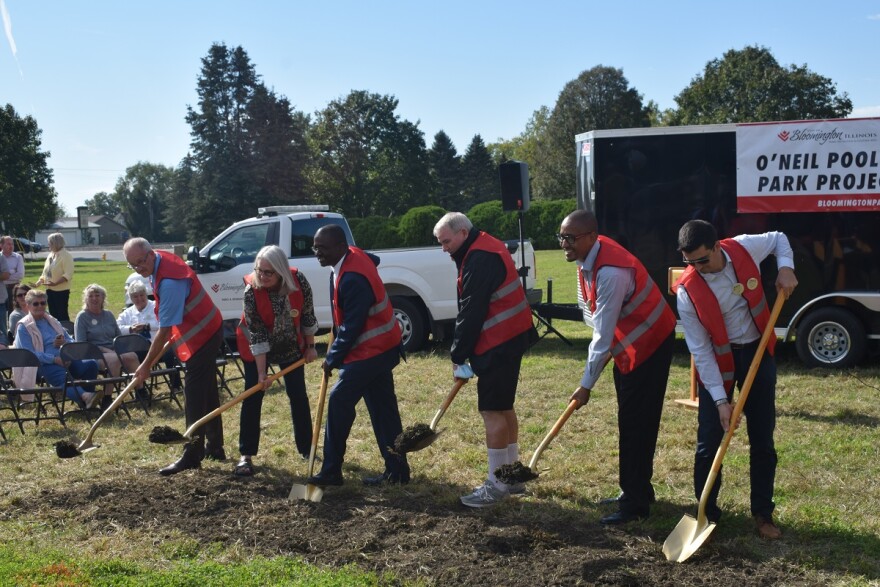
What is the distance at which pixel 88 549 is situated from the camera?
16.8 ft

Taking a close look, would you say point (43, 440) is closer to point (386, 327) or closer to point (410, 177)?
point (386, 327)

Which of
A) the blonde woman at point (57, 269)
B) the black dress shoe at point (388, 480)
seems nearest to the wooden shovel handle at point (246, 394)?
the black dress shoe at point (388, 480)

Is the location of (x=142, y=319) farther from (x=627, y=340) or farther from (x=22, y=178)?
(x=22, y=178)

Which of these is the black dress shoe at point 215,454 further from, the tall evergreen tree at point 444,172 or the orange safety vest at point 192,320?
the tall evergreen tree at point 444,172

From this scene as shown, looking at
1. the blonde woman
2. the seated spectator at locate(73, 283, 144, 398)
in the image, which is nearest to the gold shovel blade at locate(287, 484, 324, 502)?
the seated spectator at locate(73, 283, 144, 398)

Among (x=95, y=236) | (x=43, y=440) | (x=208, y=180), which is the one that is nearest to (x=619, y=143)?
(x=43, y=440)

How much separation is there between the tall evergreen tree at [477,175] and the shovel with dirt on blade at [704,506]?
217ft

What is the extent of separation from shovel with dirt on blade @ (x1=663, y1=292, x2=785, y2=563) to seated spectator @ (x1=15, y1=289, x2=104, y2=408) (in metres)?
6.73

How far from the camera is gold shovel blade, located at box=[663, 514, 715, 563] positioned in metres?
4.59

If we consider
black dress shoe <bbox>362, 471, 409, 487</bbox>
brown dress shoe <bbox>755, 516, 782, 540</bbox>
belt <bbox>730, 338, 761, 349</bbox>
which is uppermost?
belt <bbox>730, 338, 761, 349</bbox>

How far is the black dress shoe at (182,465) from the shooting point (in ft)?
22.4

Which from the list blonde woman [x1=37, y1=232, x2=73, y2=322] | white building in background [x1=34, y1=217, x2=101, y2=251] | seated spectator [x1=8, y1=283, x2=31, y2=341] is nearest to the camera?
seated spectator [x1=8, y1=283, x2=31, y2=341]

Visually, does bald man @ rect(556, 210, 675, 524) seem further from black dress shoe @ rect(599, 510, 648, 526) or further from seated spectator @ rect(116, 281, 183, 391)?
seated spectator @ rect(116, 281, 183, 391)

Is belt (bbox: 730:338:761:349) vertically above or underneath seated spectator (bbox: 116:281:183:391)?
above
